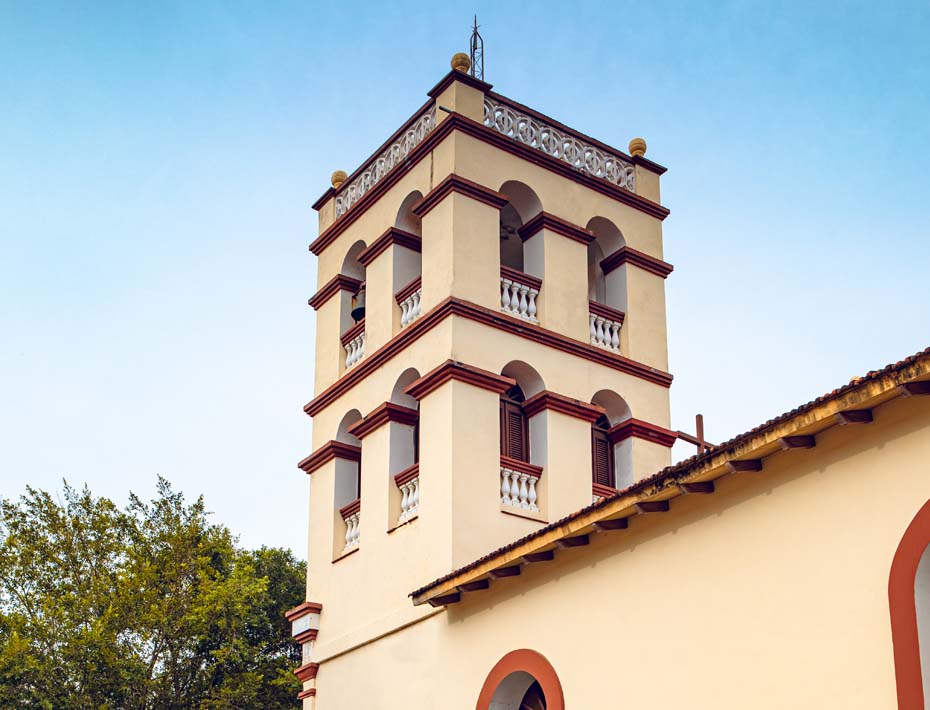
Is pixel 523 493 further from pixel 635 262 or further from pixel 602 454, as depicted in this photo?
pixel 635 262

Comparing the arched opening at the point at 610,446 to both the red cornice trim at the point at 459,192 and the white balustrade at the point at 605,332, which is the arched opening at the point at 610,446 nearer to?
the white balustrade at the point at 605,332

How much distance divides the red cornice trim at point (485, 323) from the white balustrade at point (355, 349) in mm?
317

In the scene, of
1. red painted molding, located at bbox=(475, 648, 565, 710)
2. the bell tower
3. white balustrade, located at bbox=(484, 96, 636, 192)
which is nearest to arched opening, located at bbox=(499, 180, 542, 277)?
the bell tower

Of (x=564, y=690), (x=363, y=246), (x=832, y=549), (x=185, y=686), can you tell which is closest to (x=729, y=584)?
(x=832, y=549)

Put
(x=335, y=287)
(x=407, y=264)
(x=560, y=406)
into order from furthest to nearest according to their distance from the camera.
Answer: (x=335, y=287), (x=407, y=264), (x=560, y=406)

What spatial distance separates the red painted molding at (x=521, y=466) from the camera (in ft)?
53.8

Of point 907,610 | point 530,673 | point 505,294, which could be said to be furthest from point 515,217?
point 907,610

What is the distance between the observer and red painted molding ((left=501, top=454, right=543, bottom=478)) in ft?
53.8

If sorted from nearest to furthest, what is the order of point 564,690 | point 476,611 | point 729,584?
point 729,584, point 564,690, point 476,611

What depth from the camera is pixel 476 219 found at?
17.5 metres

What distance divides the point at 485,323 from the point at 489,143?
2.72 meters

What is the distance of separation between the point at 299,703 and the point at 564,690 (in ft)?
54.8

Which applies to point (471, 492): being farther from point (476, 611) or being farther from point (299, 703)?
point (299, 703)

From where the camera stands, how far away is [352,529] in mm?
18031
